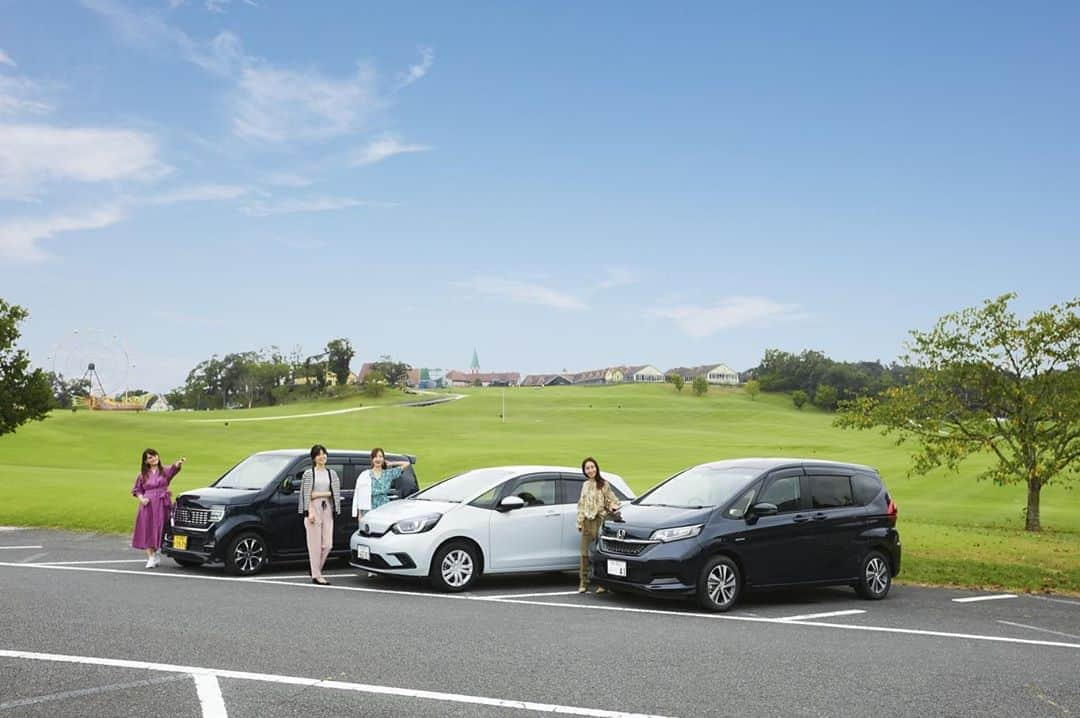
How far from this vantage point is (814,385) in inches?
5531

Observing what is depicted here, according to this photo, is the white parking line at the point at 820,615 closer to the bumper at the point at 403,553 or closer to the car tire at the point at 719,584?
the car tire at the point at 719,584

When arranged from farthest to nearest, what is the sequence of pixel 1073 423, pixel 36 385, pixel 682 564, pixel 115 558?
pixel 36 385 < pixel 1073 423 < pixel 115 558 < pixel 682 564

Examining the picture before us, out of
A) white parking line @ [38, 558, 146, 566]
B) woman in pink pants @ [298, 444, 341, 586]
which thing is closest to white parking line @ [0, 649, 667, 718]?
woman in pink pants @ [298, 444, 341, 586]

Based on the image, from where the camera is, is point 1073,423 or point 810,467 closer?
point 810,467

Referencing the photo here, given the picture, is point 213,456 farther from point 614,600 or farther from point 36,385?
point 614,600

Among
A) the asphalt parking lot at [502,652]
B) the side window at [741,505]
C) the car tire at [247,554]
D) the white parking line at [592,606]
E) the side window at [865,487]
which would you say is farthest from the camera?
the car tire at [247,554]

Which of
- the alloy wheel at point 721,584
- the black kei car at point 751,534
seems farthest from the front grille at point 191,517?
the alloy wheel at point 721,584

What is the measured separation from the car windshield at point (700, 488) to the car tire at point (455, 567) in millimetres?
2270

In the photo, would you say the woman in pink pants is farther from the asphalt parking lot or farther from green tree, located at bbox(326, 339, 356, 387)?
green tree, located at bbox(326, 339, 356, 387)

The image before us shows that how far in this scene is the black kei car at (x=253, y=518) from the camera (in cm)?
1336

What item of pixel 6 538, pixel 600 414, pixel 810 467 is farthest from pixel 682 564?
pixel 600 414

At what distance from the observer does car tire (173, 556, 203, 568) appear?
1362 cm

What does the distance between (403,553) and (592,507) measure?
2525 millimetres

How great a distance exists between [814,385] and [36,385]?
122m
